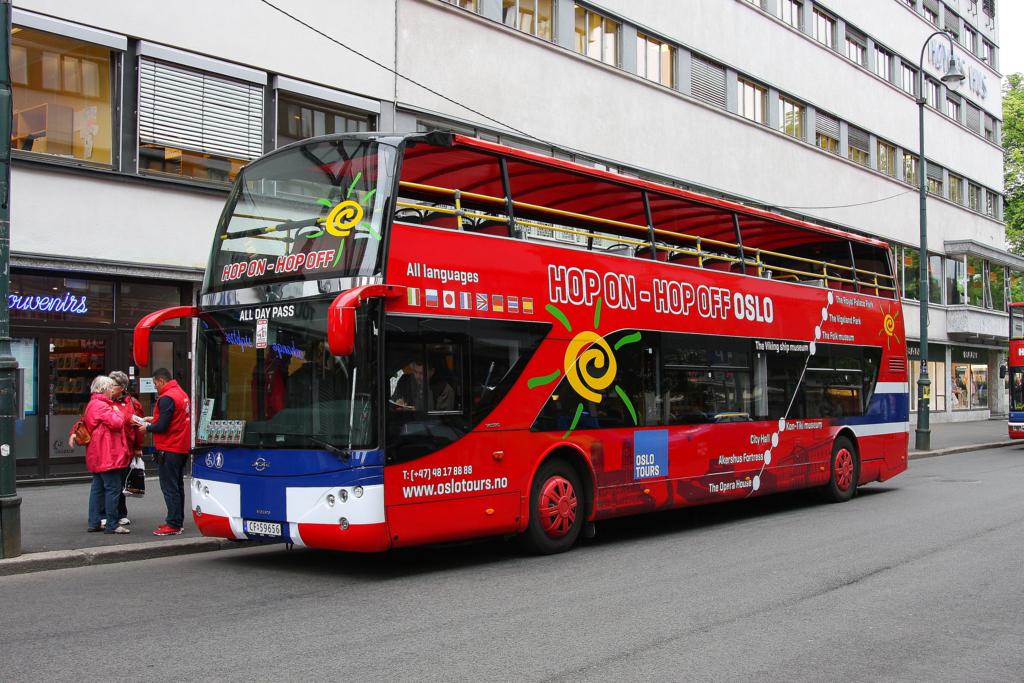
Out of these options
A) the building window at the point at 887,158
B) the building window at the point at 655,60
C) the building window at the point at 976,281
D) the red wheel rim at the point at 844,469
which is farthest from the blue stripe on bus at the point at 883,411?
the building window at the point at 976,281

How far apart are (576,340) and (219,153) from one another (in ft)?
29.0

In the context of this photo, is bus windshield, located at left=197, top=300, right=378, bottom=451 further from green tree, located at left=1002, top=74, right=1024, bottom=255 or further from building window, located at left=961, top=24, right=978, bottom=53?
green tree, located at left=1002, top=74, right=1024, bottom=255

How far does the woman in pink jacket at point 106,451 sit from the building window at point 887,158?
3370 centimetres

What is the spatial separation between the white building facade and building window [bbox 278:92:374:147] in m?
0.04

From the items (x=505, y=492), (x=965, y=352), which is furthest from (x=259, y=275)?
(x=965, y=352)

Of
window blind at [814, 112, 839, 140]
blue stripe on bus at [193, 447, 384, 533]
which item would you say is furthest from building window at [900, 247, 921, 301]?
blue stripe on bus at [193, 447, 384, 533]

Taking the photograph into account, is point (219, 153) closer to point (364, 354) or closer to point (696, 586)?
point (364, 354)

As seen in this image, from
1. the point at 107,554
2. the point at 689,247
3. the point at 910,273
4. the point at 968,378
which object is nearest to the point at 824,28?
the point at 910,273

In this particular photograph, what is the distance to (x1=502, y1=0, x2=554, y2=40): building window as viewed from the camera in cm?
2219

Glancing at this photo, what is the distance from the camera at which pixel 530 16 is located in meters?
22.8

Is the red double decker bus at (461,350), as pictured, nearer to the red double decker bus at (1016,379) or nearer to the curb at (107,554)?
the curb at (107,554)

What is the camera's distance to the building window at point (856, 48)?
37.0m

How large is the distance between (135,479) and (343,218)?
5.02m

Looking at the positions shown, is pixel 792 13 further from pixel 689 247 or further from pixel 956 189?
pixel 689 247
